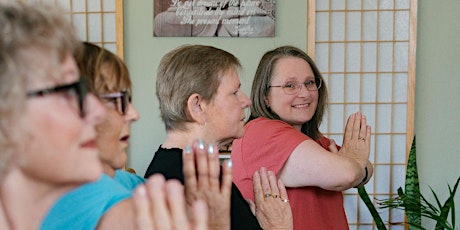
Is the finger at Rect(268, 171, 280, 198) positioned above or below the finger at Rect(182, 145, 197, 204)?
below

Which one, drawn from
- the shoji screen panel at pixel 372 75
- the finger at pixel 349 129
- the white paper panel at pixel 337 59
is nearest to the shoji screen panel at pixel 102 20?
the shoji screen panel at pixel 372 75

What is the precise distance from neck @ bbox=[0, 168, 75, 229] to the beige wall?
8.98 feet

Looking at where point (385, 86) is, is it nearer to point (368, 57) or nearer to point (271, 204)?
point (368, 57)

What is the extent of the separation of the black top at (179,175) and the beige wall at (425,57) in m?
2.14

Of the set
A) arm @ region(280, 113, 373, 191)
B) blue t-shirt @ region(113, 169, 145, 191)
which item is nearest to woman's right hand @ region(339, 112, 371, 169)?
arm @ region(280, 113, 373, 191)

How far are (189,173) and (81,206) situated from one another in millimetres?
173

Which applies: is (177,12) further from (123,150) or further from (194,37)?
(123,150)

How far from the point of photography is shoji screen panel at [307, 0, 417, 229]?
345 centimetres

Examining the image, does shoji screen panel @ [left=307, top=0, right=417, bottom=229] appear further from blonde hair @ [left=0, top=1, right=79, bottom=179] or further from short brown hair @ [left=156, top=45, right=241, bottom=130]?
blonde hair @ [left=0, top=1, right=79, bottom=179]

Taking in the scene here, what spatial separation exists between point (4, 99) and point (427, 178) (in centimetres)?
321

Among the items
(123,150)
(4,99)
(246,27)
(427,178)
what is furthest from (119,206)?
(427,178)

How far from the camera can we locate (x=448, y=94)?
346 centimetres

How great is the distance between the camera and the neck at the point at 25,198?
2.46ft

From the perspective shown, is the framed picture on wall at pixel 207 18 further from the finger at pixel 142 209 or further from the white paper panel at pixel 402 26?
the finger at pixel 142 209
